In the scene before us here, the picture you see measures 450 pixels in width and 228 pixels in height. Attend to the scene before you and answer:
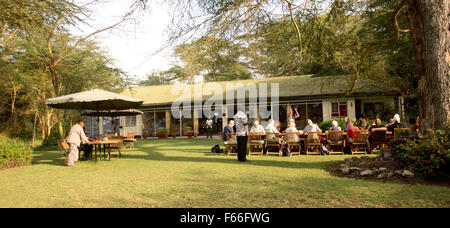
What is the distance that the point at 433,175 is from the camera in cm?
473

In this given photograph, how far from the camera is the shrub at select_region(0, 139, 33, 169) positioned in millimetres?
7922

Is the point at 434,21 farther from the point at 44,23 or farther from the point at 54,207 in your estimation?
the point at 44,23

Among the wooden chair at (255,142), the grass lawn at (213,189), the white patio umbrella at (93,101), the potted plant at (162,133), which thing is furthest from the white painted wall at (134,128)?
the grass lawn at (213,189)

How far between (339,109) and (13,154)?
16543mm

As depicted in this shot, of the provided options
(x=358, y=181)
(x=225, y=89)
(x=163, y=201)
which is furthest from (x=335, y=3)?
(x=225, y=89)

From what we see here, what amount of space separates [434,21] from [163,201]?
5850mm

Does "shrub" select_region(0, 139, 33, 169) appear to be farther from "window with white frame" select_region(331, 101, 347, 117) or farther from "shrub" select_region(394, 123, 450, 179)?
"window with white frame" select_region(331, 101, 347, 117)

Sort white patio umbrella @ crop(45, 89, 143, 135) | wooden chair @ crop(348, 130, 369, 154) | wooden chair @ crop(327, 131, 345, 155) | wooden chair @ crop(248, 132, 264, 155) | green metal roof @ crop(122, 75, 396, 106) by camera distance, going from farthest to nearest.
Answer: green metal roof @ crop(122, 75, 396, 106) < wooden chair @ crop(248, 132, 264, 155) < wooden chair @ crop(327, 131, 345, 155) < wooden chair @ crop(348, 130, 369, 154) < white patio umbrella @ crop(45, 89, 143, 135)

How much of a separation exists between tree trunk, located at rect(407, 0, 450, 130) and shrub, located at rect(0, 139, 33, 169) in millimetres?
10423

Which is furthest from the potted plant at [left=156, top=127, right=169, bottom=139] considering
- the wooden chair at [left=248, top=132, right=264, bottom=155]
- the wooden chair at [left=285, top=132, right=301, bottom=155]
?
the wooden chair at [left=285, top=132, right=301, bottom=155]

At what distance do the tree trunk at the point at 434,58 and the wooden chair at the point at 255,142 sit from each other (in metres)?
4.85

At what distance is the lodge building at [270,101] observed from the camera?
17281mm

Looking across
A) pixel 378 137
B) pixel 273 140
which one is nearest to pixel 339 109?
pixel 378 137

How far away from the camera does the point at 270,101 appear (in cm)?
1952
